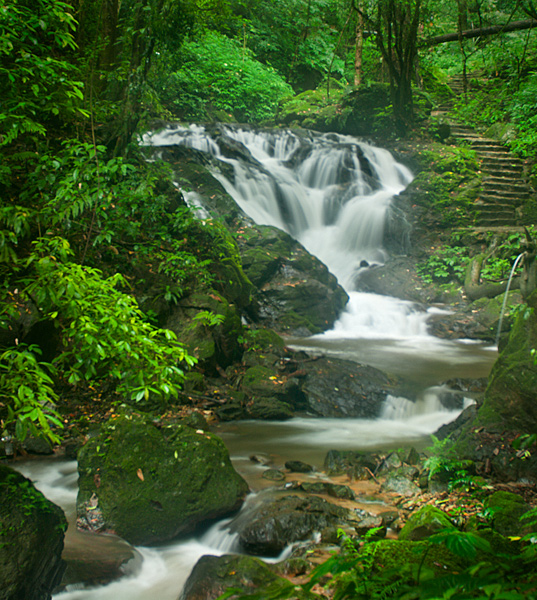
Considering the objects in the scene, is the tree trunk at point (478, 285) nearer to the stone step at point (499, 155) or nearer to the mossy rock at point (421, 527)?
the stone step at point (499, 155)

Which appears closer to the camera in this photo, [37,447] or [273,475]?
[273,475]

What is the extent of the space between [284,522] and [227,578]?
0.77m

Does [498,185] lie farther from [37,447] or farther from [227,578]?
[227,578]

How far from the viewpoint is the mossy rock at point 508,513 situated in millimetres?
2857

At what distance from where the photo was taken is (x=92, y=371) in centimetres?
285

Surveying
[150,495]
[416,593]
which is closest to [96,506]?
[150,495]

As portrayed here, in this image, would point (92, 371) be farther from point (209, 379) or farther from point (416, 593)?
point (209, 379)

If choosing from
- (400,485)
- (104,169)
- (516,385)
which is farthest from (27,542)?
(516,385)

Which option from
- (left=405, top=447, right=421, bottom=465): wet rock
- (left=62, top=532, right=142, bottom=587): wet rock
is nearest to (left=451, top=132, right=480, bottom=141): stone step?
(left=405, top=447, right=421, bottom=465): wet rock

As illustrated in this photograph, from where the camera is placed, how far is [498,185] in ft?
49.8

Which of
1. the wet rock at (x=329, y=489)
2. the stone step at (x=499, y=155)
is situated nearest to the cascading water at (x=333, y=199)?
the stone step at (x=499, y=155)

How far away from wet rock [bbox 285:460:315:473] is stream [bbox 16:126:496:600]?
0.11m

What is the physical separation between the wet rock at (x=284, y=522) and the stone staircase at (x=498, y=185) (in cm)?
1308

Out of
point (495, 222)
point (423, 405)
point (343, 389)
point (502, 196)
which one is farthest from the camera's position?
point (502, 196)
